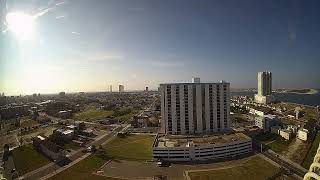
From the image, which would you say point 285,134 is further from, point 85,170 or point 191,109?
point 85,170

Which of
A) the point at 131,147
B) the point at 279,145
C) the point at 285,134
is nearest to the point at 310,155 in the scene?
the point at 279,145

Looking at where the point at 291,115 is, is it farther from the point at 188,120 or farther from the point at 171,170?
the point at 171,170

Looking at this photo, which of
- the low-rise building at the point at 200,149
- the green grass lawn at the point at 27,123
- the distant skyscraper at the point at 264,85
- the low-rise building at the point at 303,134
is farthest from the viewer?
the distant skyscraper at the point at 264,85

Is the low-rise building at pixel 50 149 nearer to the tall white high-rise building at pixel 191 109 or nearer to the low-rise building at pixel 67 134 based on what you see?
the low-rise building at pixel 67 134

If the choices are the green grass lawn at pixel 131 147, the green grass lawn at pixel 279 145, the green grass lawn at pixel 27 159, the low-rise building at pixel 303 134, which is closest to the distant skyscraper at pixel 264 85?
the low-rise building at pixel 303 134

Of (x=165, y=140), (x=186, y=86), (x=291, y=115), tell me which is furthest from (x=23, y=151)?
(x=291, y=115)
